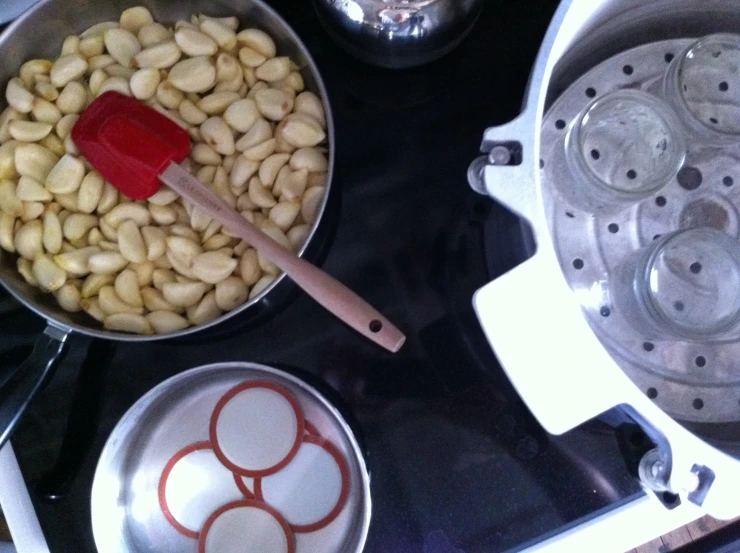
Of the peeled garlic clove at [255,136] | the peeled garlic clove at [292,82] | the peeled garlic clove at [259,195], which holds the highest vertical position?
the peeled garlic clove at [292,82]

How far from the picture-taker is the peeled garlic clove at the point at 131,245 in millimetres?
516

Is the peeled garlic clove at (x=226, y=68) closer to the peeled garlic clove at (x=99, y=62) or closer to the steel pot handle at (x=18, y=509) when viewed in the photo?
the peeled garlic clove at (x=99, y=62)

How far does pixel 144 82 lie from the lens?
531 mm

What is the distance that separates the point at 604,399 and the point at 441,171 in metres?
0.26

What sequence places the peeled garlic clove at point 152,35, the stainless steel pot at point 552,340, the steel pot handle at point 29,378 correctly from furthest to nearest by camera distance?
the peeled garlic clove at point 152,35 → the steel pot handle at point 29,378 → the stainless steel pot at point 552,340

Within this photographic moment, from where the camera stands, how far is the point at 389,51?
20.4 inches

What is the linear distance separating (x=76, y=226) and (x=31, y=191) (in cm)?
5

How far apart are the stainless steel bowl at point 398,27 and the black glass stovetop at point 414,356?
0.11ft

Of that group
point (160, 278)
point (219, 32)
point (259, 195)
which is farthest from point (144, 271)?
point (219, 32)

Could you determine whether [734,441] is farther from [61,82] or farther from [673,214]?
Answer: [61,82]

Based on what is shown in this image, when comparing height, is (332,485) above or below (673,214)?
below

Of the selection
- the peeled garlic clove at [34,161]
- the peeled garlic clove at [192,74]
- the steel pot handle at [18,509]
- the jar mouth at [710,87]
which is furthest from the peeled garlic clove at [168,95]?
the jar mouth at [710,87]

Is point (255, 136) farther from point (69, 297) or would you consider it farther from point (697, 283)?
point (697, 283)

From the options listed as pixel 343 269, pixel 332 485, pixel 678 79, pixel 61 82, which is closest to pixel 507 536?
pixel 332 485
